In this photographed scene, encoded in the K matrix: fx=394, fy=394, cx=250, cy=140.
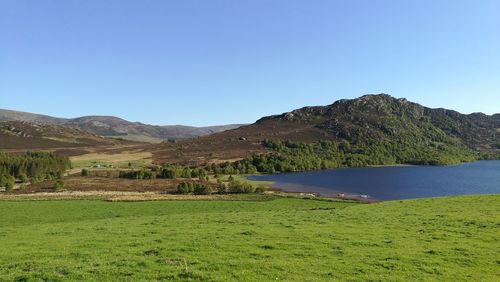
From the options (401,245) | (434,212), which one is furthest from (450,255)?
(434,212)

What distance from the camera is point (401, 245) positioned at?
1061 inches

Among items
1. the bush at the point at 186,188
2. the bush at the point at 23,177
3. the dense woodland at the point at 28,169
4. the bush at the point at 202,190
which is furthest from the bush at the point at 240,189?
the bush at the point at 23,177

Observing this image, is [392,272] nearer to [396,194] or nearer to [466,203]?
[466,203]

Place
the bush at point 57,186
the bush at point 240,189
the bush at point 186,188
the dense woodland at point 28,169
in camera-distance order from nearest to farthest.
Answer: the bush at point 186,188, the bush at point 240,189, the bush at point 57,186, the dense woodland at point 28,169

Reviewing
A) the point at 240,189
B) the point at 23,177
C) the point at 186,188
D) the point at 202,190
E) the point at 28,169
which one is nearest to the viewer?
the point at 202,190

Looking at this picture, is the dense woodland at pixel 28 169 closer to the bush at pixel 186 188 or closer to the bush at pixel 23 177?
the bush at pixel 23 177

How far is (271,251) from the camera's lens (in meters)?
24.3

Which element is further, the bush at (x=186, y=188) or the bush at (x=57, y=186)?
the bush at (x=57, y=186)

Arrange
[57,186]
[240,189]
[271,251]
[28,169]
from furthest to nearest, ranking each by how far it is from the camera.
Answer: [28,169] < [57,186] < [240,189] < [271,251]

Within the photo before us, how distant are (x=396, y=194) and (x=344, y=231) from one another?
335ft

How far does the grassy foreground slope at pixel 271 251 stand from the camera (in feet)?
64.0

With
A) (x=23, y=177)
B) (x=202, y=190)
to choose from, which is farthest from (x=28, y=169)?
(x=202, y=190)

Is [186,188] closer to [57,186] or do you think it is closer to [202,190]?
[202,190]

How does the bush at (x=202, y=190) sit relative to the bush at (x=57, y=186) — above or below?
above
